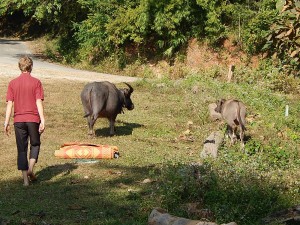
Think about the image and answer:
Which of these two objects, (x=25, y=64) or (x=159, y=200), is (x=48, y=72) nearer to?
(x=25, y=64)

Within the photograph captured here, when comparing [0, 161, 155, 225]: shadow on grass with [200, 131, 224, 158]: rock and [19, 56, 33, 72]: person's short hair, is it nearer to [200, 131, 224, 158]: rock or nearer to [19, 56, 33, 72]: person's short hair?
[200, 131, 224, 158]: rock

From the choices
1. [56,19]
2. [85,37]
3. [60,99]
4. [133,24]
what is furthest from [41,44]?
[60,99]

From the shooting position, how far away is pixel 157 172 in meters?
10.1

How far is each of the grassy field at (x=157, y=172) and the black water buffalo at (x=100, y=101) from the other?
540mm

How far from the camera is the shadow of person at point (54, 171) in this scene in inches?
402

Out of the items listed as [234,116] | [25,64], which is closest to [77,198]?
[25,64]

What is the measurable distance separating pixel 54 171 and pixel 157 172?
1908 mm

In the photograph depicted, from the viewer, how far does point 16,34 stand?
155 ft

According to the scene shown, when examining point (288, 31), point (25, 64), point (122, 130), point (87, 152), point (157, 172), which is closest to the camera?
point (288, 31)

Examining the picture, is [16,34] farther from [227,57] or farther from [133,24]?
[227,57]

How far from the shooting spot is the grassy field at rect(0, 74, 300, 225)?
7.67 meters

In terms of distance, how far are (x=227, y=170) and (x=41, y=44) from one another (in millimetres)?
34893

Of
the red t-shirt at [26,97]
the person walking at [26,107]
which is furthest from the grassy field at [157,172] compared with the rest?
the red t-shirt at [26,97]

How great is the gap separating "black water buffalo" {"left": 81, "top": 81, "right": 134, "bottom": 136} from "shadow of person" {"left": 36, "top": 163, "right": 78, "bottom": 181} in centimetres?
272
